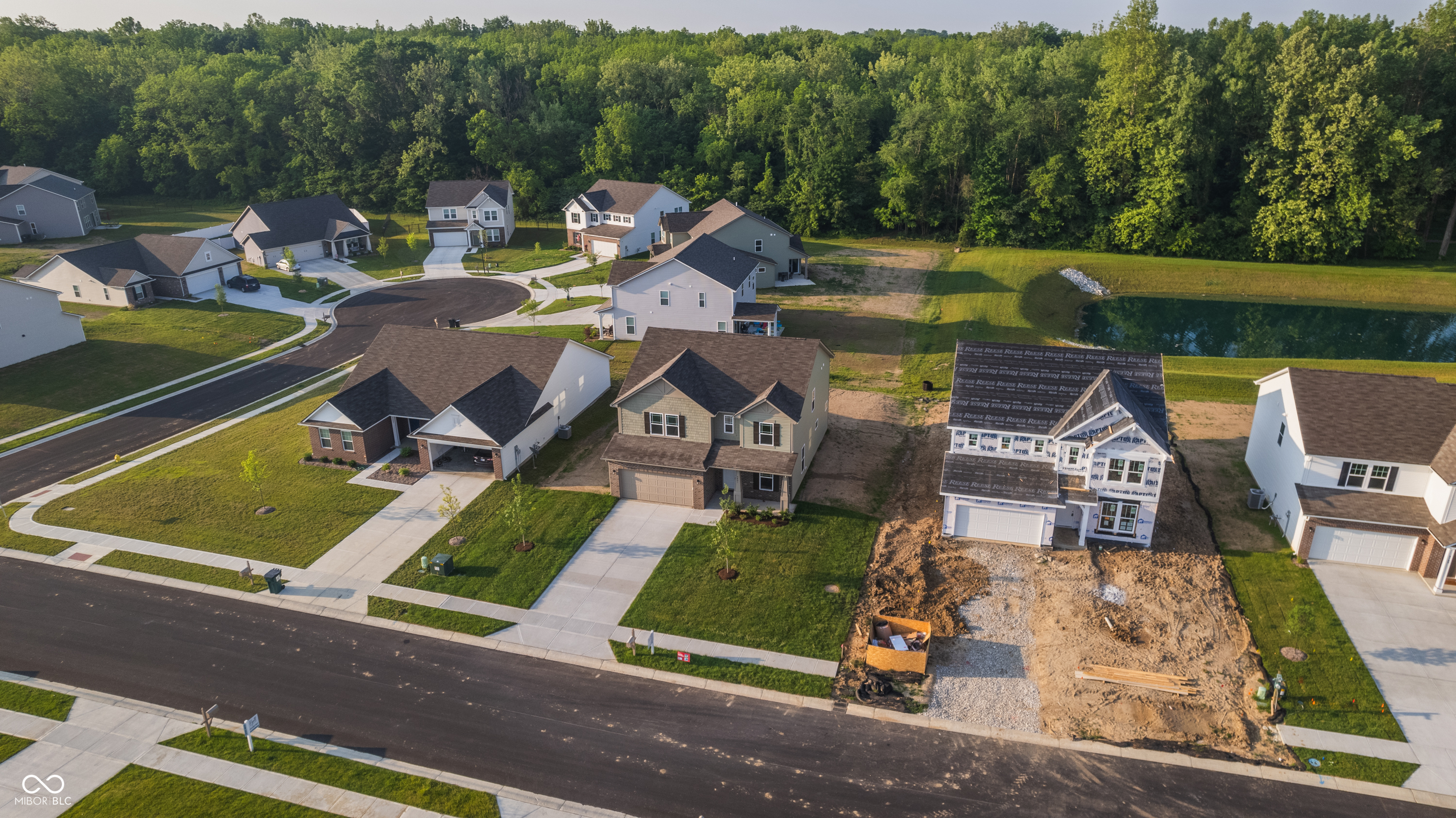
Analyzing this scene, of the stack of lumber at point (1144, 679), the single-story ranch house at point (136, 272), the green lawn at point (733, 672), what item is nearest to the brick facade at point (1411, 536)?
the stack of lumber at point (1144, 679)

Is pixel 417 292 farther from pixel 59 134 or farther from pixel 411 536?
pixel 59 134

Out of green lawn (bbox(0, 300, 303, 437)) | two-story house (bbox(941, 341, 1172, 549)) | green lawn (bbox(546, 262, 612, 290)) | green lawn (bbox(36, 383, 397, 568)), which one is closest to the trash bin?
green lawn (bbox(36, 383, 397, 568))

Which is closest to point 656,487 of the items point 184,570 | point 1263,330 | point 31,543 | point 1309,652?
point 184,570

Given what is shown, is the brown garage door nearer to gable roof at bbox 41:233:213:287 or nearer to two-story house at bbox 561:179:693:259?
two-story house at bbox 561:179:693:259

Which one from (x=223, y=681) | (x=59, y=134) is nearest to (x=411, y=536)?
(x=223, y=681)

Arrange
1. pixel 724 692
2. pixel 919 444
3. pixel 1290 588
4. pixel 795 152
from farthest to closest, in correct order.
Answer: pixel 795 152 → pixel 919 444 → pixel 1290 588 → pixel 724 692

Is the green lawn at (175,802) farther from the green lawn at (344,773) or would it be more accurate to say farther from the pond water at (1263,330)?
the pond water at (1263,330)
